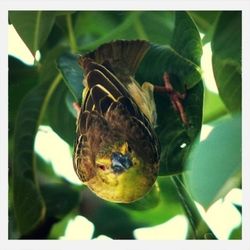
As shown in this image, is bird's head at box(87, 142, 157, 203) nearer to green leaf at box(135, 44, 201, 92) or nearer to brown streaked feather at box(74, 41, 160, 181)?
brown streaked feather at box(74, 41, 160, 181)

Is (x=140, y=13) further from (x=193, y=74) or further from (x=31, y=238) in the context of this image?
(x=31, y=238)

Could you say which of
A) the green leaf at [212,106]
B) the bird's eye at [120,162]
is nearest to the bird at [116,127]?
the bird's eye at [120,162]

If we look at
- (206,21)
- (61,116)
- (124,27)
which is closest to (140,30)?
(124,27)

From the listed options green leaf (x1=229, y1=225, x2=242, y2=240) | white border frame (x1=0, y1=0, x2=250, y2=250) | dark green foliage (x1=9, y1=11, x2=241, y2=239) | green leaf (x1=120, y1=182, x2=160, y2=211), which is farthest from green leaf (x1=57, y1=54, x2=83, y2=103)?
green leaf (x1=229, y1=225, x2=242, y2=240)

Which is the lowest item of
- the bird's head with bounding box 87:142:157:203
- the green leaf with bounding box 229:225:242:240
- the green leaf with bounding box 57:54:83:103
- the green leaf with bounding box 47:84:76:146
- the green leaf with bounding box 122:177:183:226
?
the green leaf with bounding box 229:225:242:240

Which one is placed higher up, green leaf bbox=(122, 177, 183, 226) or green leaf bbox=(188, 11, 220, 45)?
green leaf bbox=(188, 11, 220, 45)

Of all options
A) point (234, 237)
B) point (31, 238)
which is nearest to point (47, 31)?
Result: point (31, 238)
